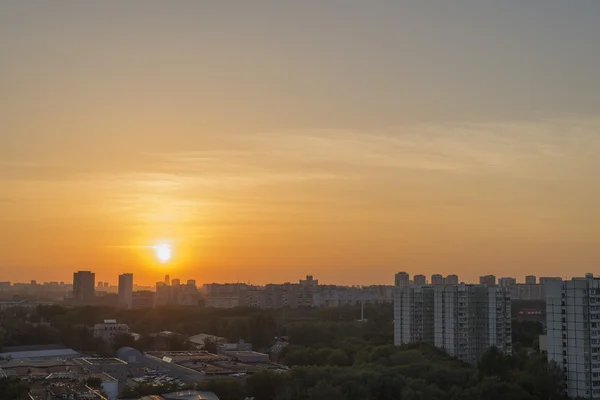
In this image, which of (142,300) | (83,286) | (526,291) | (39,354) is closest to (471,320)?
(39,354)

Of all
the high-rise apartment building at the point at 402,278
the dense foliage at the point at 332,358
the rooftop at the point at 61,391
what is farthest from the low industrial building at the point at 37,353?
the high-rise apartment building at the point at 402,278

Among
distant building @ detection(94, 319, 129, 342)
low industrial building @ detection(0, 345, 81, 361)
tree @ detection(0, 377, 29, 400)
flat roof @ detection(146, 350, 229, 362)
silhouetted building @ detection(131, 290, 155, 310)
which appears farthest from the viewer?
silhouetted building @ detection(131, 290, 155, 310)

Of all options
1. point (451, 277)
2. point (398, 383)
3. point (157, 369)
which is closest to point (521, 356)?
point (398, 383)

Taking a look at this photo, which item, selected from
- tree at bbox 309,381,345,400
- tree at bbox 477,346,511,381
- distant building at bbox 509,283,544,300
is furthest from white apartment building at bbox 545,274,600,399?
distant building at bbox 509,283,544,300

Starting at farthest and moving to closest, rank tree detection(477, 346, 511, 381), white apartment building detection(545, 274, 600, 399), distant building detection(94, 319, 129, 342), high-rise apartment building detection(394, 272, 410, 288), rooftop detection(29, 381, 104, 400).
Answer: high-rise apartment building detection(394, 272, 410, 288) → distant building detection(94, 319, 129, 342) → tree detection(477, 346, 511, 381) → white apartment building detection(545, 274, 600, 399) → rooftop detection(29, 381, 104, 400)

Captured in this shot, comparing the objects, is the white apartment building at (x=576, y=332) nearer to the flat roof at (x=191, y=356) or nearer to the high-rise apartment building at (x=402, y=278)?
the flat roof at (x=191, y=356)

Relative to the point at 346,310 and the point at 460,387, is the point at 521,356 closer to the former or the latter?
the point at 460,387

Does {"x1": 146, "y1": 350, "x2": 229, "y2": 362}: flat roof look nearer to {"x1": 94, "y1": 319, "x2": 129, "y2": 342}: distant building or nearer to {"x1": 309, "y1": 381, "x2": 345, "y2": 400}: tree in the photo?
{"x1": 94, "y1": 319, "x2": 129, "y2": 342}: distant building
